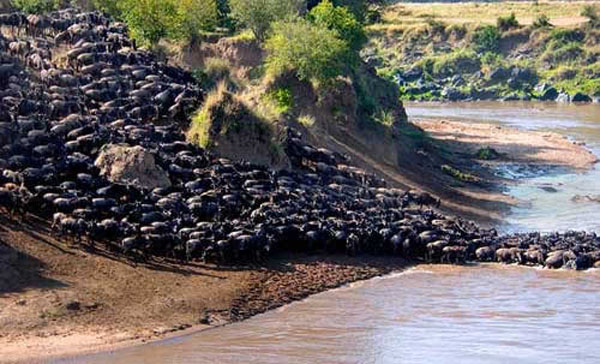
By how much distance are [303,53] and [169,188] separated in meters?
12.2

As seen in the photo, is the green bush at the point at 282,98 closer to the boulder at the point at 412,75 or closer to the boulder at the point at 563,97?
the boulder at the point at 563,97

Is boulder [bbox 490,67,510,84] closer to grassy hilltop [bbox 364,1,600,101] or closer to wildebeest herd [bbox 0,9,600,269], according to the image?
grassy hilltop [bbox 364,1,600,101]

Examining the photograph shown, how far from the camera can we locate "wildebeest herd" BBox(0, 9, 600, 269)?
1989cm

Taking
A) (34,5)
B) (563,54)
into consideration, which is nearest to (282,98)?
(34,5)

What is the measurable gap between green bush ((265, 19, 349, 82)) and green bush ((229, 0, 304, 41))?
2.53 metres

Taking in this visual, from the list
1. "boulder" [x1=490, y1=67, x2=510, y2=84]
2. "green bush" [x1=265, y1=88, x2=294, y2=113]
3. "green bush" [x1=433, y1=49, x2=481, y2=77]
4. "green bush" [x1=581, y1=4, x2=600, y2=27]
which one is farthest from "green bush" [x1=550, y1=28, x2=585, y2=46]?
"green bush" [x1=265, y1=88, x2=294, y2=113]

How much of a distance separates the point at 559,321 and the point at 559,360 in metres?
2.18

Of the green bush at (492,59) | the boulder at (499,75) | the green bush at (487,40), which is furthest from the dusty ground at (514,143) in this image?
the green bush at (487,40)

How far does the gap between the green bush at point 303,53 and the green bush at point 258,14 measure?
2529 millimetres

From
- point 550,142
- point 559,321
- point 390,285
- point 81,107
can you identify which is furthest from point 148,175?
point 550,142

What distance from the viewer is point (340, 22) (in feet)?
132

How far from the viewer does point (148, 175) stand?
71.4 feet

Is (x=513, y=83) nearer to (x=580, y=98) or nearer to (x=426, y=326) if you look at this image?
(x=580, y=98)

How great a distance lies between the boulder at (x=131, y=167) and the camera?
21.5 metres
